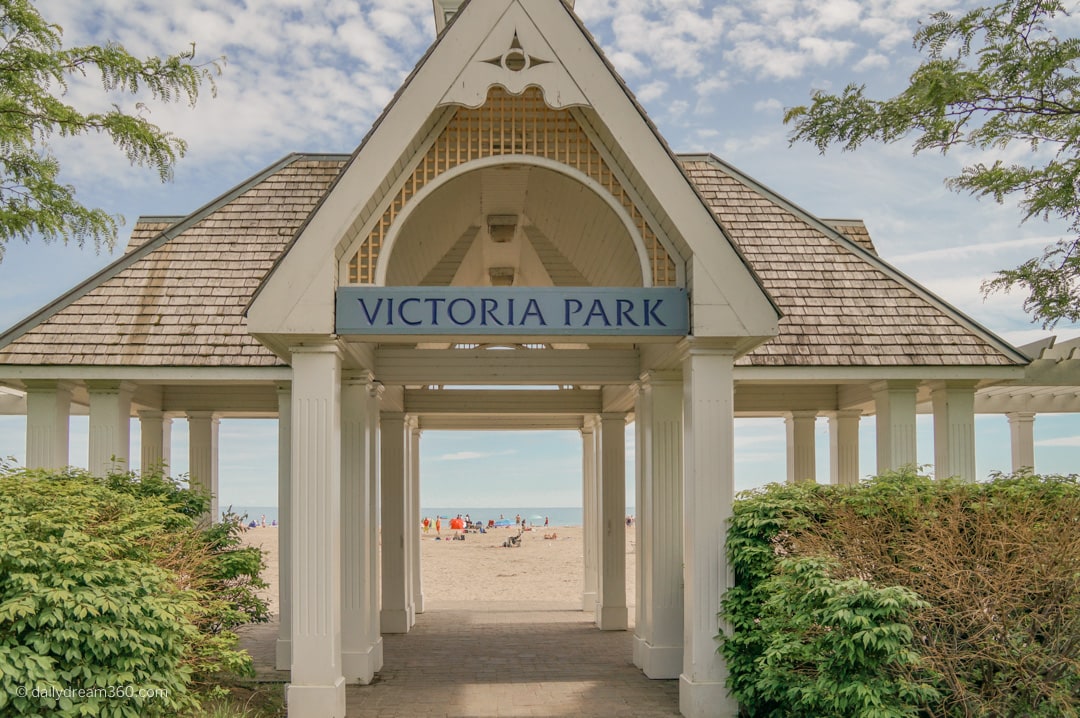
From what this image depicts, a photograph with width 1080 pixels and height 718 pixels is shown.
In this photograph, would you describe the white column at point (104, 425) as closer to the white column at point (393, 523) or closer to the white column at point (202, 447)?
the white column at point (202, 447)

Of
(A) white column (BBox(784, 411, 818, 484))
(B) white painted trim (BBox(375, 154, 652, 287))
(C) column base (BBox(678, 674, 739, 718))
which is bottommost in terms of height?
(C) column base (BBox(678, 674, 739, 718))

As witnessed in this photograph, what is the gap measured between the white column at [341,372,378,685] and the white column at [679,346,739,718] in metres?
4.13

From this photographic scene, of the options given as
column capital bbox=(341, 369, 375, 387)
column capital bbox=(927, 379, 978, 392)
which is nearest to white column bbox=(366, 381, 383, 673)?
column capital bbox=(341, 369, 375, 387)

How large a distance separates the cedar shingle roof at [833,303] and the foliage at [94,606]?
7.32m

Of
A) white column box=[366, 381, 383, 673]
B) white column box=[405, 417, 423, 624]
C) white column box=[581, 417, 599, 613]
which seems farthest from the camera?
white column box=[581, 417, 599, 613]

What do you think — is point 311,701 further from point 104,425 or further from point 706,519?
point 104,425

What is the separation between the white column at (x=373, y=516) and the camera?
1228 centimetres

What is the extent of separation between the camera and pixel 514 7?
9.59m

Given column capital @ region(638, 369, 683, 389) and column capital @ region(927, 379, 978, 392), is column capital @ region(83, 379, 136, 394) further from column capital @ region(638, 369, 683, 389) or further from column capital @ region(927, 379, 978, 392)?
column capital @ region(927, 379, 978, 392)

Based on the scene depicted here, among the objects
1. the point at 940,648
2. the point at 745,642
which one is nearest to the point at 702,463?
the point at 745,642

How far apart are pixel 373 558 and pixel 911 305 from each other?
8.01 metres

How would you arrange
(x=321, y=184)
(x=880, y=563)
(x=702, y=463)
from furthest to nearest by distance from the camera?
(x=321, y=184) < (x=702, y=463) < (x=880, y=563)

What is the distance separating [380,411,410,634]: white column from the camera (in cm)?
1574

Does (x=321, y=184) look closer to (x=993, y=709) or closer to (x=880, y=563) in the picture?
(x=880, y=563)
